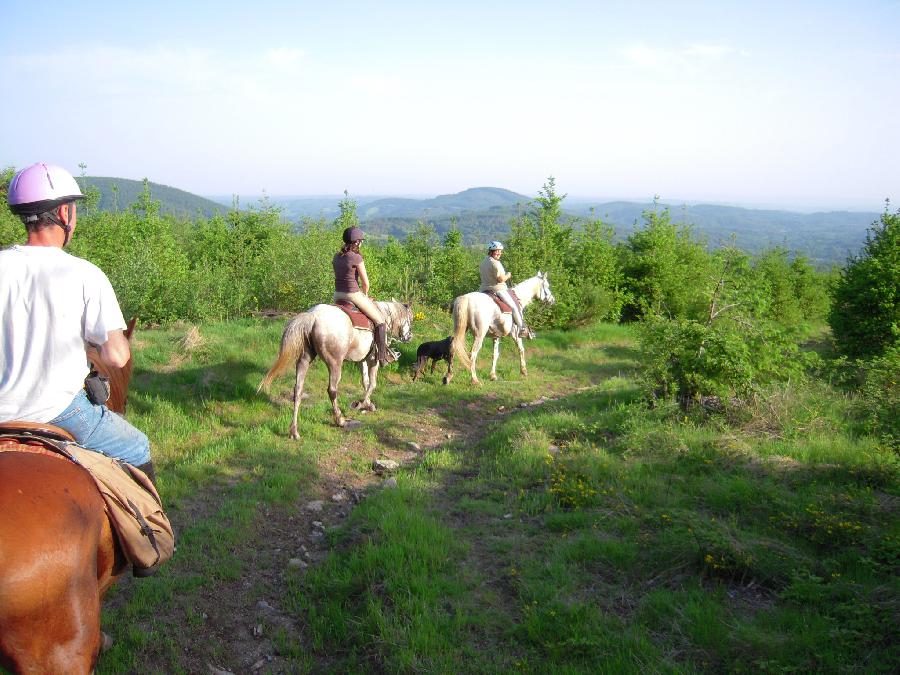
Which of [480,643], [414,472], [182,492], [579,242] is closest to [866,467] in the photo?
[480,643]

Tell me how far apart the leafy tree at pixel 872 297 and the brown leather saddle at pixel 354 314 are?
12.7m

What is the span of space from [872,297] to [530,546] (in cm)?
1404

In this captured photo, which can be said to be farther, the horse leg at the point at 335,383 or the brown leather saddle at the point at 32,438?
the horse leg at the point at 335,383

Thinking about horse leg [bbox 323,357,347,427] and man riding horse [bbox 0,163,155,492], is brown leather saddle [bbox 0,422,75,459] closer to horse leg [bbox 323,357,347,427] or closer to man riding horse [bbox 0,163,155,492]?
man riding horse [bbox 0,163,155,492]

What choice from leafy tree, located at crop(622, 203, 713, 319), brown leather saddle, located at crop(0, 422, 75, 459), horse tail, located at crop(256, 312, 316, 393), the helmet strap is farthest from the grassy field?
leafy tree, located at crop(622, 203, 713, 319)

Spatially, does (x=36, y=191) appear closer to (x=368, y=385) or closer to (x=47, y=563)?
(x=47, y=563)

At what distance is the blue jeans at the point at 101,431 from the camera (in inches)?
117

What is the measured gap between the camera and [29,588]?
235 cm

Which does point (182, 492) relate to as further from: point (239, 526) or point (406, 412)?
point (406, 412)

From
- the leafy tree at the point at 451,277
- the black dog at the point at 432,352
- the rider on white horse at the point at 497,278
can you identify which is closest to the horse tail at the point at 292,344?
the black dog at the point at 432,352

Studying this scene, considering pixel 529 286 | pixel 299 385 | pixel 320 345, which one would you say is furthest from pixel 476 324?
pixel 299 385

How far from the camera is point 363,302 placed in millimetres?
8914

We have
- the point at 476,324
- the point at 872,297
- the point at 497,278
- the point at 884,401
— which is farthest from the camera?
the point at 872,297

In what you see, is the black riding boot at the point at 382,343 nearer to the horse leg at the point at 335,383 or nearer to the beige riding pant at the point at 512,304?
the horse leg at the point at 335,383
